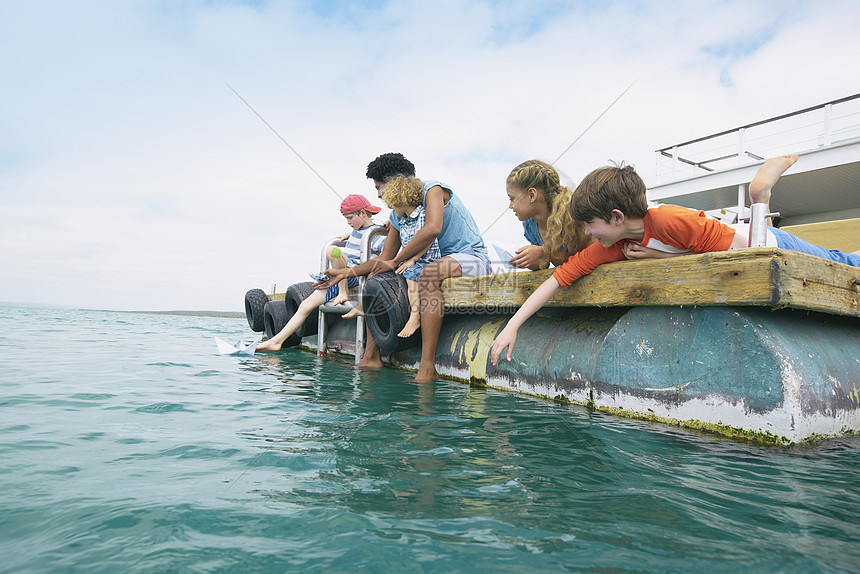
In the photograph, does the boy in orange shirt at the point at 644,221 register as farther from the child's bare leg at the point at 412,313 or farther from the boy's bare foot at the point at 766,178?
the child's bare leg at the point at 412,313

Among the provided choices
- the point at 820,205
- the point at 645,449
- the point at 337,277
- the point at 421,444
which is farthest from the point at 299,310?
the point at 820,205

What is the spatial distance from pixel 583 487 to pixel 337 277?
3212 mm

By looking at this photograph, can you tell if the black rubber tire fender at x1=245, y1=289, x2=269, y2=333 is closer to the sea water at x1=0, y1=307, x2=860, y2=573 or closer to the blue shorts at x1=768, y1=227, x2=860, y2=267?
the sea water at x1=0, y1=307, x2=860, y2=573

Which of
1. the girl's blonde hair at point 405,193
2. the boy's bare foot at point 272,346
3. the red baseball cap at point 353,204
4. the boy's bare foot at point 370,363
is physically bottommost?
the boy's bare foot at point 370,363

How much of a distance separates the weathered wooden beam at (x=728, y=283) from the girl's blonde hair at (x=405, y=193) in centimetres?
169

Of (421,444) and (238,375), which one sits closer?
(421,444)

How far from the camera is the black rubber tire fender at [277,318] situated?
6617 mm

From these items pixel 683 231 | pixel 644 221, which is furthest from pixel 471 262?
pixel 683 231

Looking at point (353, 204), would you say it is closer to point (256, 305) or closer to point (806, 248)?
point (256, 305)

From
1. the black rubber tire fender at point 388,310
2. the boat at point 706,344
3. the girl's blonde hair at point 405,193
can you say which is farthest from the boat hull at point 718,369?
the girl's blonde hair at point 405,193

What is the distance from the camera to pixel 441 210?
390 centimetres

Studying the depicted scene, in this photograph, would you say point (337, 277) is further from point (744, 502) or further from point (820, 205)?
point (820, 205)

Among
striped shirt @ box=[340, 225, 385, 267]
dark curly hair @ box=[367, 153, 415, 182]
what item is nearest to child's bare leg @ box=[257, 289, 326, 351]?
striped shirt @ box=[340, 225, 385, 267]

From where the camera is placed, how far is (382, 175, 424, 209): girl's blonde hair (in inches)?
160
